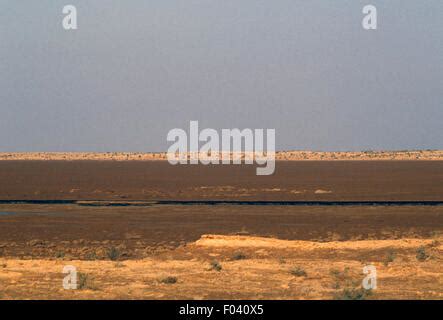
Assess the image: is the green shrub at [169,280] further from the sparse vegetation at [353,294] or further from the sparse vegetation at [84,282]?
the sparse vegetation at [353,294]

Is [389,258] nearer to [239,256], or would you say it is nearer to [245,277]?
[239,256]

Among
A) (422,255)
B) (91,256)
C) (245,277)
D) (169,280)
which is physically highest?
(169,280)

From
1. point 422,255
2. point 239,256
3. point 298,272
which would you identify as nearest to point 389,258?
point 422,255

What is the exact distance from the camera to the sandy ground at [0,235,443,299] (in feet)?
43.4

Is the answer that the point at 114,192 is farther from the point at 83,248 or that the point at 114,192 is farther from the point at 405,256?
the point at 405,256

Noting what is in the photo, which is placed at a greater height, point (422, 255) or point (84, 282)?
point (84, 282)

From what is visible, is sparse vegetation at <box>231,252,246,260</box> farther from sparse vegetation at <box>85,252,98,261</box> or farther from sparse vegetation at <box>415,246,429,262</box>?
sparse vegetation at <box>415,246,429,262</box>

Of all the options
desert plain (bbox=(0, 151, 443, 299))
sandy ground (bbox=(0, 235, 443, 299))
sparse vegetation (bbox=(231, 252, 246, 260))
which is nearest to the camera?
sandy ground (bbox=(0, 235, 443, 299))

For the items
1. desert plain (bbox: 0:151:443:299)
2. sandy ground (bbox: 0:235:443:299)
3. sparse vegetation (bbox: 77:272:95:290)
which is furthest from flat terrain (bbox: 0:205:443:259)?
sparse vegetation (bbox: 77:272:95:290)

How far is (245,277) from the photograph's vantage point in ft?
50.7

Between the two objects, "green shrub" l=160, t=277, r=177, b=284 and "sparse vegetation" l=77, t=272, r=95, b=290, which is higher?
"sparse vegetation" l=77, t=272, r=95, b=290
